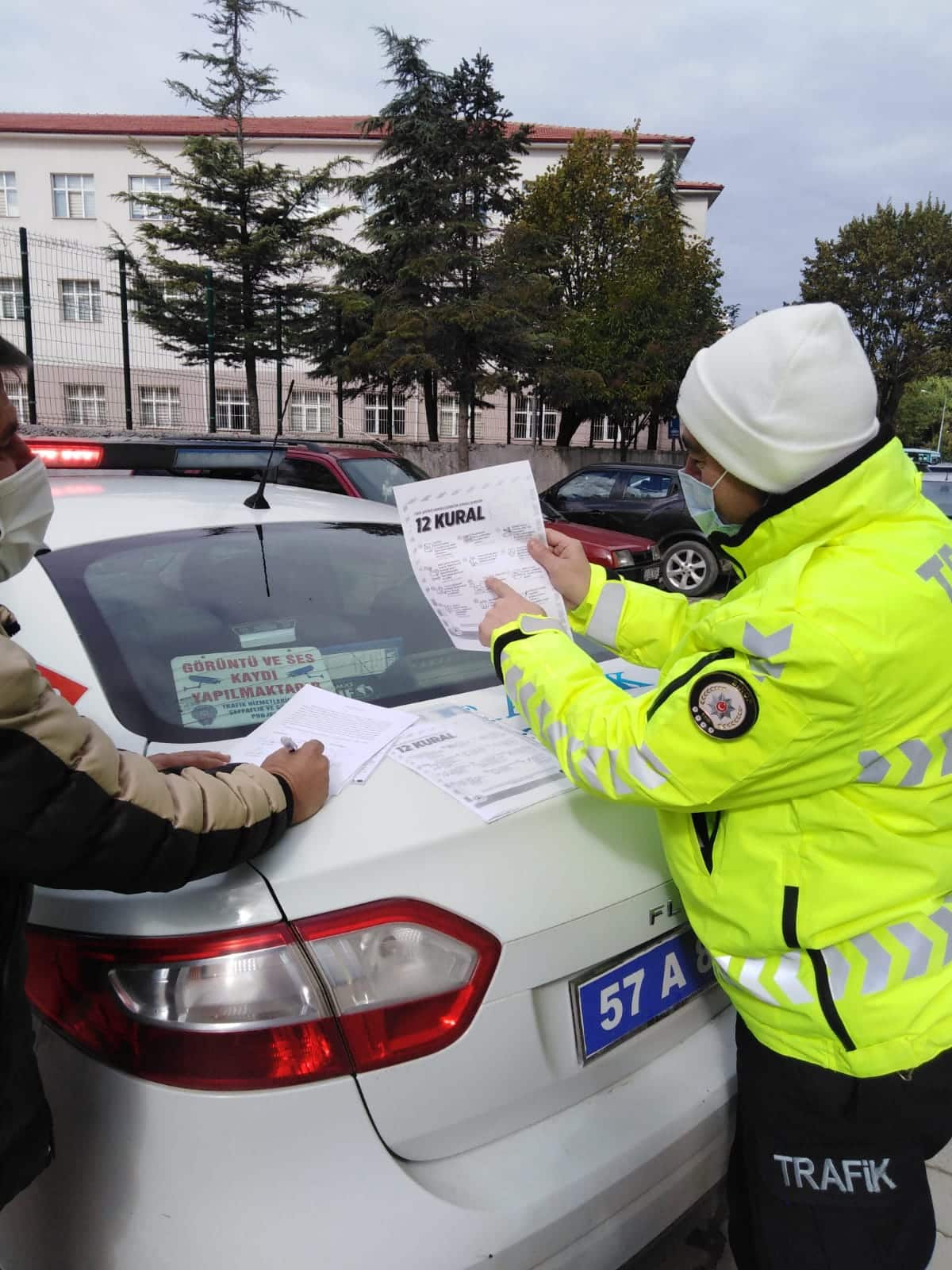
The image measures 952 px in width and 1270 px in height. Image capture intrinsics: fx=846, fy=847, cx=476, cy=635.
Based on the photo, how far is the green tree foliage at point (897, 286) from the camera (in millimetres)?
29516

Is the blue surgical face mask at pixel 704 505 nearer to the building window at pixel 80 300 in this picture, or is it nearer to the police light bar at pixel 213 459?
the police light bar at pixel 213 459

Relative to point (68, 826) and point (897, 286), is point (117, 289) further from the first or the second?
point (897, 286)

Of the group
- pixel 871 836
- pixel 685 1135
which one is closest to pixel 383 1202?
pixel 685 1135

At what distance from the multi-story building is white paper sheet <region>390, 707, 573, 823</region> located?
83 cm

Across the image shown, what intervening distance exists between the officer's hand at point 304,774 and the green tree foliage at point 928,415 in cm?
6806

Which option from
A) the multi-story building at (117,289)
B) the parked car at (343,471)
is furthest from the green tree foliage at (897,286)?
the parked car at (343,471)

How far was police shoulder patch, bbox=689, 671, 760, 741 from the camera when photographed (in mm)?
1055

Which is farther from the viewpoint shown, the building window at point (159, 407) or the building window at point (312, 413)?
the building window at point (312, 413)

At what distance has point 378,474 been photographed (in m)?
7.76

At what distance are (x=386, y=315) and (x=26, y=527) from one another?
14.5 metres

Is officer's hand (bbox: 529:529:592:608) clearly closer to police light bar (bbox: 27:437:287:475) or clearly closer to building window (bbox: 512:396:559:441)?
police light bar (bbox: 27:437:287:475)

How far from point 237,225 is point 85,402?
9638 mm

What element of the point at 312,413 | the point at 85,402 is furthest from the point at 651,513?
the point at 312,413

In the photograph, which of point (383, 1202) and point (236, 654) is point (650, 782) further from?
point (236, 654)
